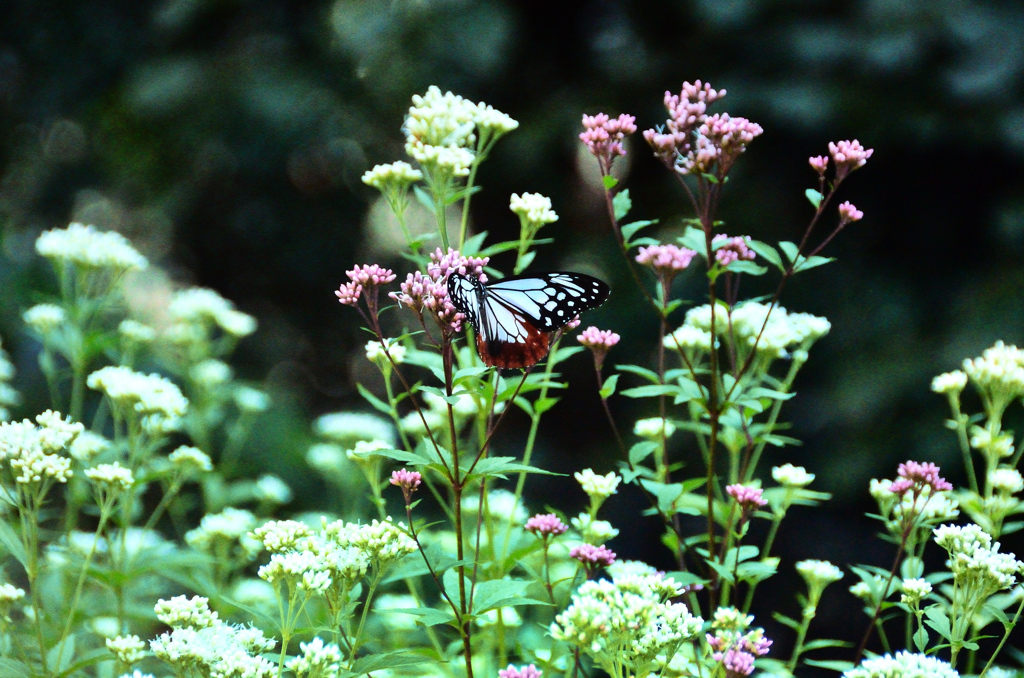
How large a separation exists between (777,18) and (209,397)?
9.59 ft

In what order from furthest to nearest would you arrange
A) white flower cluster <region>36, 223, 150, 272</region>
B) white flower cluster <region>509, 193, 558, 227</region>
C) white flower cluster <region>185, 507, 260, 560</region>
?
white flower cluster <region>36, 223, 150, 272</region>, white flower cluster <region>185, 507, 260, 560</region>, white flower cluster <region>509, 193, 558, 227</region>

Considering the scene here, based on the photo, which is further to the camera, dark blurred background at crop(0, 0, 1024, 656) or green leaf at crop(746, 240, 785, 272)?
dark blurred background at crop(0, 0, 1024, 656)

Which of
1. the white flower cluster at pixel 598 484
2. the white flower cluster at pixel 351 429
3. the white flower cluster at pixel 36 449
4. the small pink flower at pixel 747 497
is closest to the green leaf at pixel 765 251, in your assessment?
the small pink flower at pixel 747 497

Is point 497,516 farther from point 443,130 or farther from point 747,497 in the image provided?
point 443,130

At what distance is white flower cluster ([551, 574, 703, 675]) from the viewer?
96cm

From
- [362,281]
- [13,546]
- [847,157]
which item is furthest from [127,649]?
[847,157]

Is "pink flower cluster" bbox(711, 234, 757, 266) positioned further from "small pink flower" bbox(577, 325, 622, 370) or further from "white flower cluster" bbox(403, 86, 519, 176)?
"white flower cluster" bbox(403, 86, 519, 176)

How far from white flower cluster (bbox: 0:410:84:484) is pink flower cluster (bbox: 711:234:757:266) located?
1091 mm

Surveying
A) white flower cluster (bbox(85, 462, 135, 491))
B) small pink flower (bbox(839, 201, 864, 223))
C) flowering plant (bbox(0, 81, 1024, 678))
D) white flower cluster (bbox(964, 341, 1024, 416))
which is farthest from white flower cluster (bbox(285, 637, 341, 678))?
white flower cluster (bbox(964, 341, 1024, 416))

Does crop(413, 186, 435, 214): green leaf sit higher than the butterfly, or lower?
higher

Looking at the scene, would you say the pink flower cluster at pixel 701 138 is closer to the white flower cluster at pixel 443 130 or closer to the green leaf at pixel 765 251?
the green leaf at pixel 765 251

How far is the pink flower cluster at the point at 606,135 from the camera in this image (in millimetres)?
1301

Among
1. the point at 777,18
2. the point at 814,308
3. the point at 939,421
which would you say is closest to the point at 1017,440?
the point at 939,421

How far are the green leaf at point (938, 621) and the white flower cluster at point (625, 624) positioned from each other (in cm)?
42
